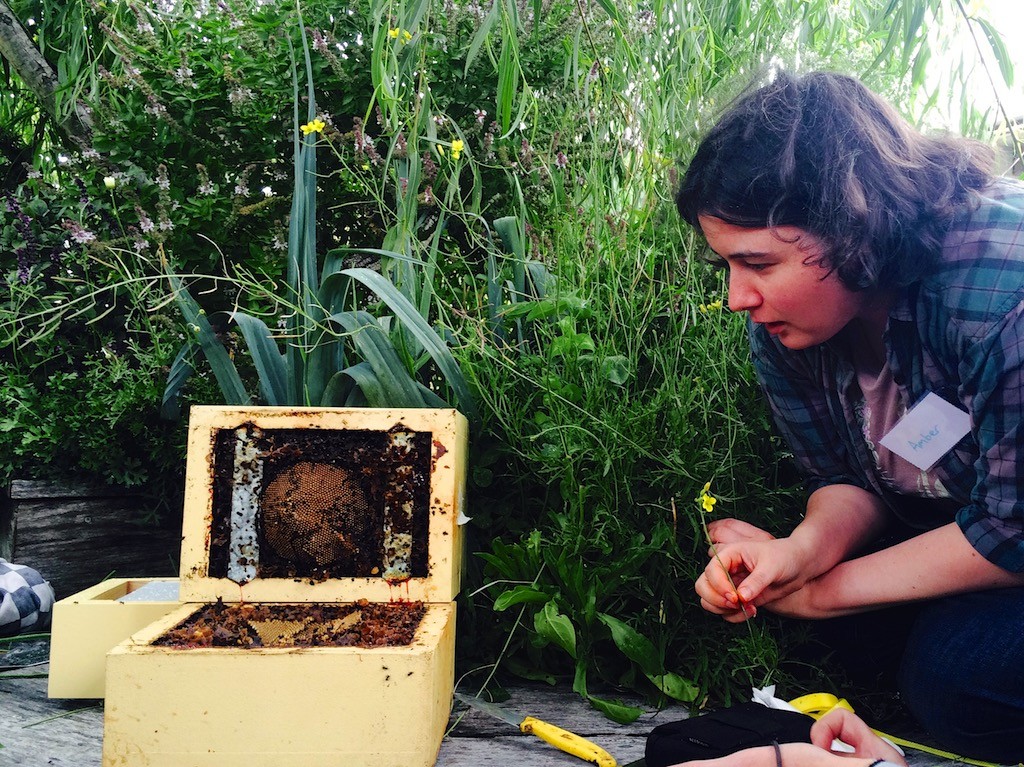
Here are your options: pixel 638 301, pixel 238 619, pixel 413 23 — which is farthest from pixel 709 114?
pixel 238 619

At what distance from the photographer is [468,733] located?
1.40 metres

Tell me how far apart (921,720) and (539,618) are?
66 cm

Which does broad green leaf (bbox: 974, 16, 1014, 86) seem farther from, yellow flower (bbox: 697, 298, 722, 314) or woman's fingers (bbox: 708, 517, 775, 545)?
woman's fingers (bbox: 708, 517, 775, 545)

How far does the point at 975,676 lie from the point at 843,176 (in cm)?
80

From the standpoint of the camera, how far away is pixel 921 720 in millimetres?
1333

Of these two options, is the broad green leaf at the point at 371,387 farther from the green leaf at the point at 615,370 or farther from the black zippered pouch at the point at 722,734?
the black zippered pouch at the point at 722,734

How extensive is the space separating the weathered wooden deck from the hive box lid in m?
0.25

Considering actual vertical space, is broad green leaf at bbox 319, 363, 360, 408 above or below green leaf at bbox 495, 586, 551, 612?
above

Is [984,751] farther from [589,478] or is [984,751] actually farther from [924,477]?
[589,478]

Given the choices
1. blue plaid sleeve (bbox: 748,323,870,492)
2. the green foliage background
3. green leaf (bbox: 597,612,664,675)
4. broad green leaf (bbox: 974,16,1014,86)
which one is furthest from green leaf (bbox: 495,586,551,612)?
broad green leaf (bbox: 974,16,1014,86)

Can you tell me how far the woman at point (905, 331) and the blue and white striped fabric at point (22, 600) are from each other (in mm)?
1597

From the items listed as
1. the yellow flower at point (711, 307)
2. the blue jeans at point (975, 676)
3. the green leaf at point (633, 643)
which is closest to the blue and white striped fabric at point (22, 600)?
the green leaf at point (633, 643)

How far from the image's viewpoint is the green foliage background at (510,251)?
4.93ft

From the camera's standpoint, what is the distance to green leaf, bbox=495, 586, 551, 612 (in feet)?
4.70
